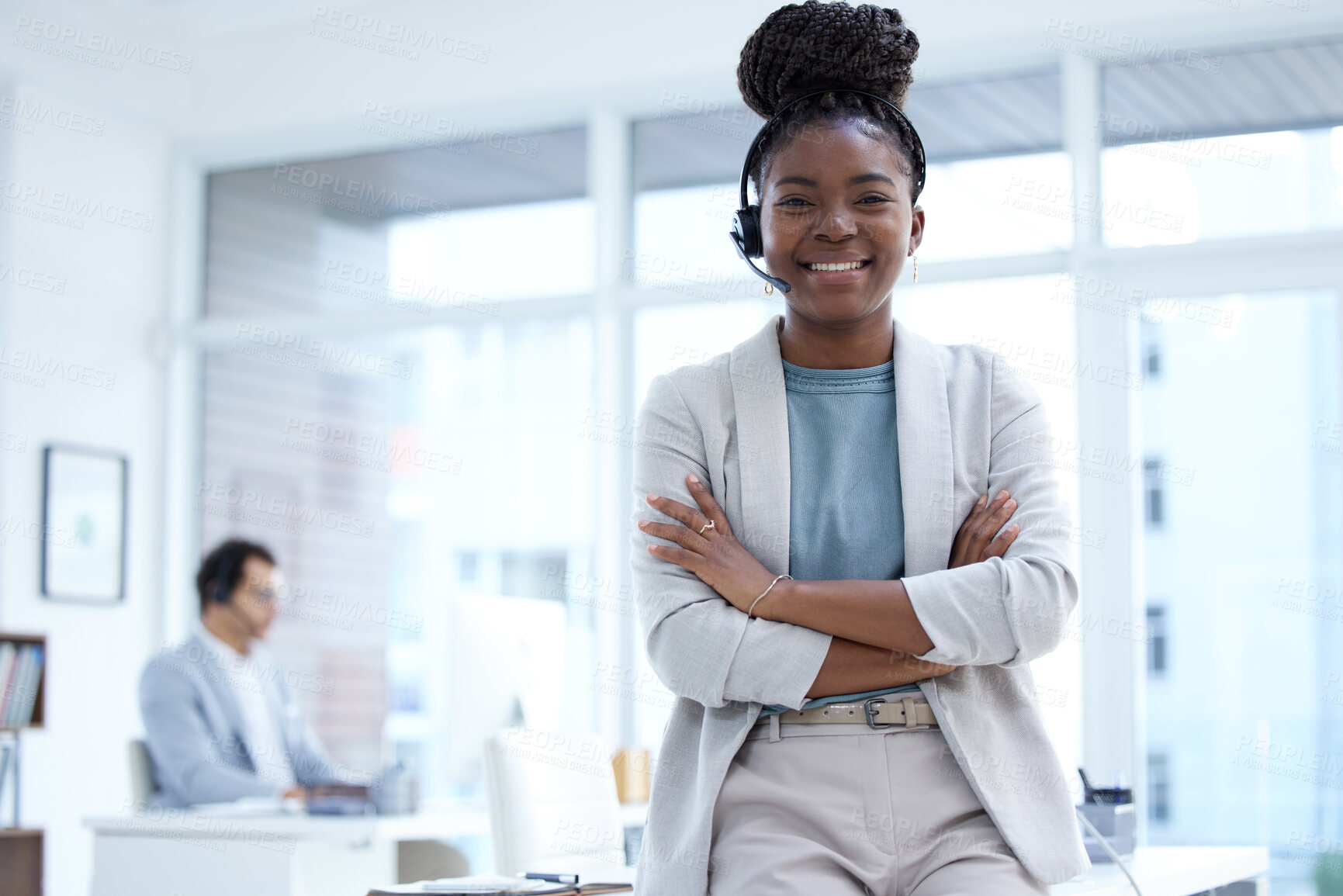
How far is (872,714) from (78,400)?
5158 mm

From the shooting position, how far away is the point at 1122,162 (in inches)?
194

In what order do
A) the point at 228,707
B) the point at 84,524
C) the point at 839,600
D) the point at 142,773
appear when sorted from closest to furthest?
the point at 839,600, the point at 142,773, the point at 228,707, the point at 84,524

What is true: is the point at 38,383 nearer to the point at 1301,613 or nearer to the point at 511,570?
the point at 511,570

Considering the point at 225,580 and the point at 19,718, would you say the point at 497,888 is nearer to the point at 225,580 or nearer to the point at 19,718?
the point at 225,580

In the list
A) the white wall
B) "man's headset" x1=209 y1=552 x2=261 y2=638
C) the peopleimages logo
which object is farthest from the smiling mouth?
the peopleimages logo

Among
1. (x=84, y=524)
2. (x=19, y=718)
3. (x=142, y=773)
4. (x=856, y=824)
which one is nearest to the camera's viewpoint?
(x=856, y=824)

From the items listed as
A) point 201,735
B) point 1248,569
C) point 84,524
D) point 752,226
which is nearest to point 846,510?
point 752,226

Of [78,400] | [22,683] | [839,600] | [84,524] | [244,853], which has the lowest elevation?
[244,853]

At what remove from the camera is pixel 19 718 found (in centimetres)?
470

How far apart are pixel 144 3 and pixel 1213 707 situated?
4.92 meters

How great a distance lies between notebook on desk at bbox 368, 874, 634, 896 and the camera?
1.92 m

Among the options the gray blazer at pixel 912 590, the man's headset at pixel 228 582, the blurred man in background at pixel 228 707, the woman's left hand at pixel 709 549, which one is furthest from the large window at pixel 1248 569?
the woman's left hand at pixel 709 549

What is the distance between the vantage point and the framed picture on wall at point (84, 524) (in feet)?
18.3

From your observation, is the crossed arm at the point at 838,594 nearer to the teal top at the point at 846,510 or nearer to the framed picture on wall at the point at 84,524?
the teal top at the point at 846,510
